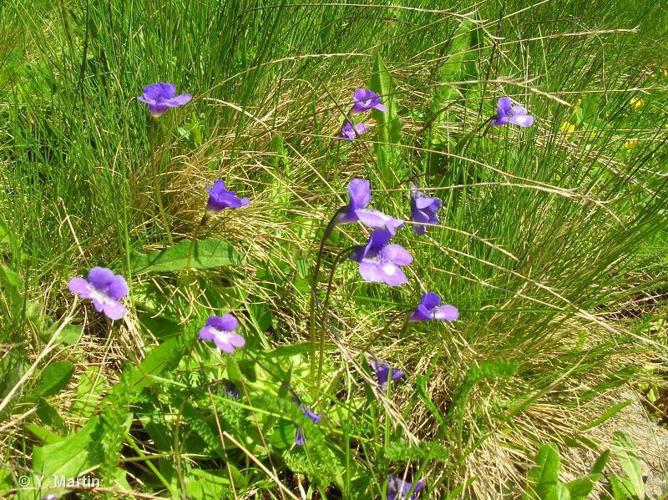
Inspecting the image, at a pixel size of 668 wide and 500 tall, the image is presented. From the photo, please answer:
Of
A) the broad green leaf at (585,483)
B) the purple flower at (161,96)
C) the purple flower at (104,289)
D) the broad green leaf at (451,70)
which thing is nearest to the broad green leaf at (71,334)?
the purple flower at (104,289)

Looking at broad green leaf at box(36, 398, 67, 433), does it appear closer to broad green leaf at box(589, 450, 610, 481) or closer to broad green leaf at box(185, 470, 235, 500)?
broad green leaf at box(185, 470, 235, 500)

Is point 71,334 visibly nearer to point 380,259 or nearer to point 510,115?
point 380,259

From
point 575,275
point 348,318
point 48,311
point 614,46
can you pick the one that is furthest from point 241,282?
point 614,46

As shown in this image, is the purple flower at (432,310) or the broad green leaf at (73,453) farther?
the purple flower at (432,310)

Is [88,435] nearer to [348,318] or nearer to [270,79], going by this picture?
[348,318]

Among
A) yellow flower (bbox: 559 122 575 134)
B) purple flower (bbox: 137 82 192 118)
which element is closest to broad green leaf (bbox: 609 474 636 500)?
yellow flower (bbox: 559 122 575 134)

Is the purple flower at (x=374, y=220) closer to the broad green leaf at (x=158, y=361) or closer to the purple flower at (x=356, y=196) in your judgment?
the purple flower at (x=356, y=196)

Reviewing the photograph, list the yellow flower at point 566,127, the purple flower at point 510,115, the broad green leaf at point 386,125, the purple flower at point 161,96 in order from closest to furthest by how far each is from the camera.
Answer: the purple flower at point 161,96
the purple flower at point 510,115
the broad green leaf at point 386,125
the yellow flower at point 566,127

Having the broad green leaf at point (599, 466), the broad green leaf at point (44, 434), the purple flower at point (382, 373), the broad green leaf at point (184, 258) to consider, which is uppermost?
the broad green leaf at point (184, 258)

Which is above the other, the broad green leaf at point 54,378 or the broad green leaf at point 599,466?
the broad green leaf at point 54,378
